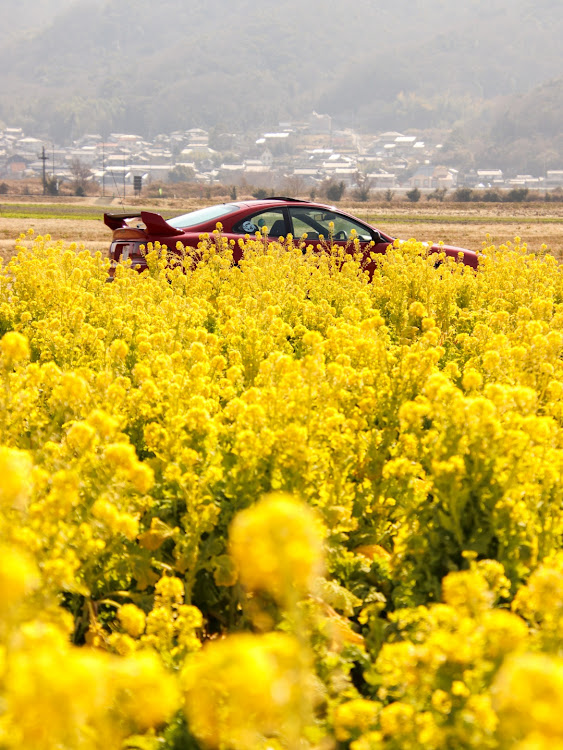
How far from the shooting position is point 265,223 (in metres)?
12.9

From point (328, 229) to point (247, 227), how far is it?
1.30 meters

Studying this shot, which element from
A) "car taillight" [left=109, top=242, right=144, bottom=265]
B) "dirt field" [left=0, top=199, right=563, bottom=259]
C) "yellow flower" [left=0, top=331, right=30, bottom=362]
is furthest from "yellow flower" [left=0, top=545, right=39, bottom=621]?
"dirt field" [left=0, top=199, right=563, bottom=259]

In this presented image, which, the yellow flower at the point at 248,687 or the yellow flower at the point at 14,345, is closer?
the yellow flower at the point at 248,687

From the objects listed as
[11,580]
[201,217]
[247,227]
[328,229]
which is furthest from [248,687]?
[328,229]

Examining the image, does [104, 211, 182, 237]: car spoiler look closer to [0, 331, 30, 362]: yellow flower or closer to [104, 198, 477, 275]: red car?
[104, 198, 477, 275]: red car

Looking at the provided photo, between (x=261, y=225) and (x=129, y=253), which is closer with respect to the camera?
(x=129, y=253)

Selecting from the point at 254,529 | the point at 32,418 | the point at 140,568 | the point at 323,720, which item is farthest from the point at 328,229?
the point at 254,529

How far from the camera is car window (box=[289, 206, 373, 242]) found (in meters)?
13.1

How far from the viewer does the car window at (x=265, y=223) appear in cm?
1252

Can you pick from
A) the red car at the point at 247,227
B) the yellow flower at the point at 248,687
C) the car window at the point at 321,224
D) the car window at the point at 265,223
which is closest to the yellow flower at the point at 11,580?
the yellow flower at the point at 248,687

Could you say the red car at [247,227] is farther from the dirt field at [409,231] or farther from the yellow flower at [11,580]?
the yellow flower at [11,580]

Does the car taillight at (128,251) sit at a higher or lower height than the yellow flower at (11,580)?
higher

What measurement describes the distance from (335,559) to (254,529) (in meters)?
2.47

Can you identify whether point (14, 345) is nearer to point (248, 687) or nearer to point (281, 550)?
point (281, 550)
